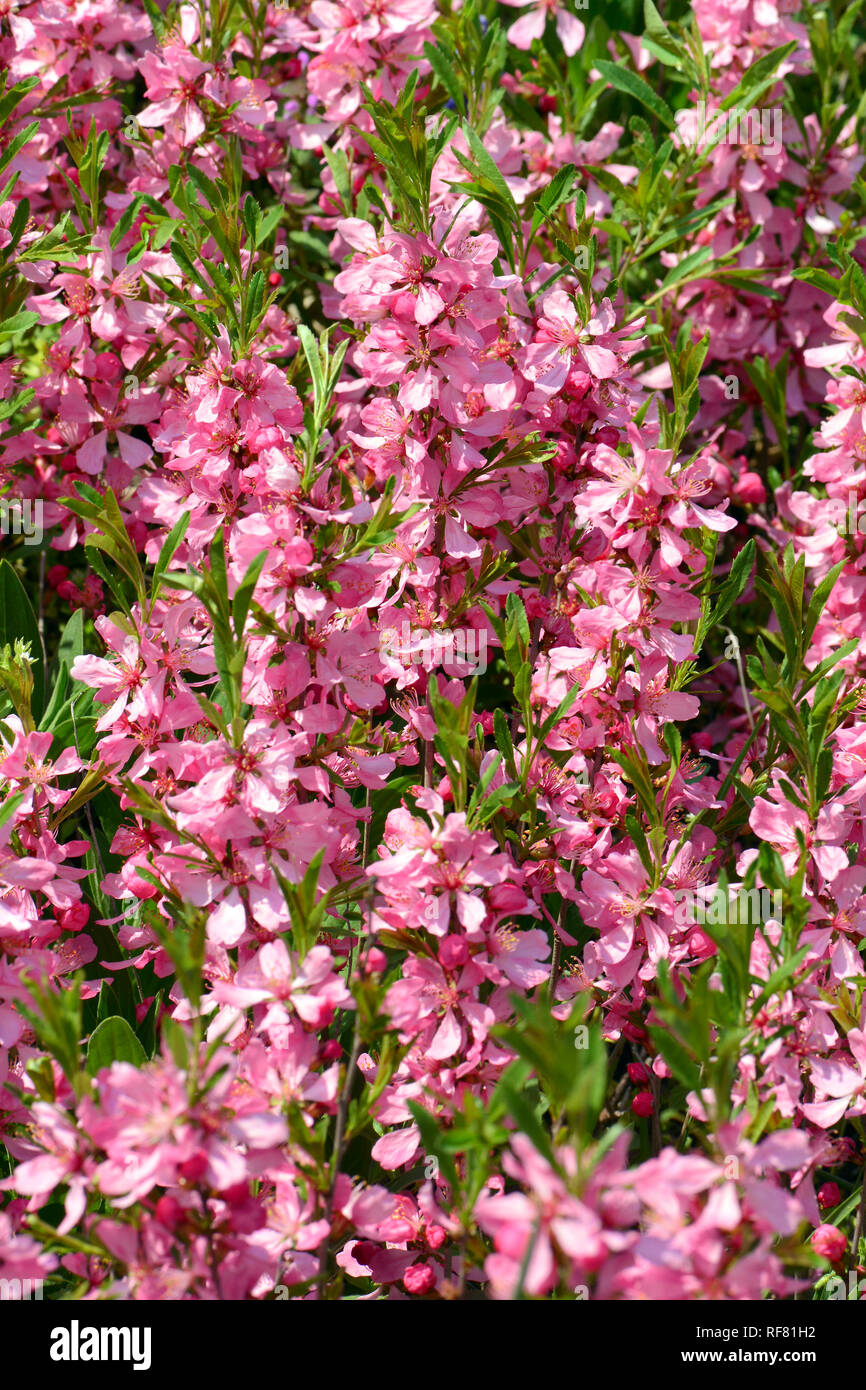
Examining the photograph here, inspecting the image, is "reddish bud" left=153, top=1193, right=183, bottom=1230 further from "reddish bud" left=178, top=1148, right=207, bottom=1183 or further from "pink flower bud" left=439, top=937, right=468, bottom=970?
"pink flower bud" left=439, top=937, right=468, bottom=970

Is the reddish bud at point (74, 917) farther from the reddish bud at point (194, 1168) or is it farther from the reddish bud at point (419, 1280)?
the reddish bud at point (194, 1168)

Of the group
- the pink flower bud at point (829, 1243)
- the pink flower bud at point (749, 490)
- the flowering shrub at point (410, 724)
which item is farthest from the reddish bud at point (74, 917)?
the pink flower bud at point (749, 490)

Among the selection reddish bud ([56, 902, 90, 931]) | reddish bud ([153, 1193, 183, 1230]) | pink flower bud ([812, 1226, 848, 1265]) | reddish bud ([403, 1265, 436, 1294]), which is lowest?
pink flower bud ([812, 1226, 848, 1265])

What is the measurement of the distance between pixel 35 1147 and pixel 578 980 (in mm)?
863

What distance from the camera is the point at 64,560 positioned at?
340 cm

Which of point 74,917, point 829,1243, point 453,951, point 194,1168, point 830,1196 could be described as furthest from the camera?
point 830,1196

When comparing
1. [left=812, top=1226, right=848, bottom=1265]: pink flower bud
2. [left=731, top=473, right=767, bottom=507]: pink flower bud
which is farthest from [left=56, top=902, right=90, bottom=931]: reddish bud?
[left=731, top=473, right=767, bottom=507]: pink flower bud

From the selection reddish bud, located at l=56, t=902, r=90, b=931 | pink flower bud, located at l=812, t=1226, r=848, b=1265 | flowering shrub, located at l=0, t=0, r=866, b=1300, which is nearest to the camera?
flowering shrub, located at l=0, t=0, r=866, b=1300

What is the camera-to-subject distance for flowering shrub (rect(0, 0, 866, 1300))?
143 centimetres

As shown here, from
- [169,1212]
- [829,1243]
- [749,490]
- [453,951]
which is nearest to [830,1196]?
[829,1243]

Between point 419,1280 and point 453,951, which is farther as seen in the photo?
point 419,1280

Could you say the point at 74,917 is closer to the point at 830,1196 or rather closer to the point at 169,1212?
the point at 169,1212

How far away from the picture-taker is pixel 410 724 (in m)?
2.17
